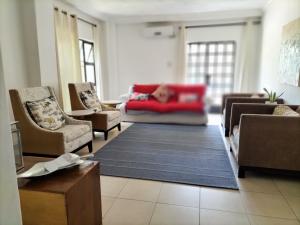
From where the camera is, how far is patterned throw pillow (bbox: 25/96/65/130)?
8.74ft

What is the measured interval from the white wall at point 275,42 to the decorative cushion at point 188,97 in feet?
8.88

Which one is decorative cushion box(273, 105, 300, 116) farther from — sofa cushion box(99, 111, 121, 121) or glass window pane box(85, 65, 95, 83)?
glass window pane box(85, 65, 95, 83)

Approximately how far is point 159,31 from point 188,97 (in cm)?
363

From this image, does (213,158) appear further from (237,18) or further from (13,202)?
(237,18)

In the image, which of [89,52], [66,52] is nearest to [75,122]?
[66,52]

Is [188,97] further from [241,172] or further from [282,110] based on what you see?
[282,110]

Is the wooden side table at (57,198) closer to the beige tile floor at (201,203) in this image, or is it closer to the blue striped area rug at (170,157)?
the beige tile floor at (201,203)

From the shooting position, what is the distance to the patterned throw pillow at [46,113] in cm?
266

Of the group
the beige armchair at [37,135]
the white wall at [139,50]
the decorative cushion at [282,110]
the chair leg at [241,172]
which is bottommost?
the chair leg at [241,172]

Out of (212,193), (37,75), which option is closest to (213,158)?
(212,193)

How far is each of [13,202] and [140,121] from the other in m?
3.64

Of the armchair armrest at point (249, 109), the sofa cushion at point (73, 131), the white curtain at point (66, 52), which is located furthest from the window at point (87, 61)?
the armchair armrest at point (249, 109)

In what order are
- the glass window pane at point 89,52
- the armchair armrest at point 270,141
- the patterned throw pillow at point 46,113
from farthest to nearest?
the glass window pane at point 89,52 → the patterned throw pillow at point 46,113 → the armchair armrest at point 270,141

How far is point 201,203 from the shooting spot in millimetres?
1868
